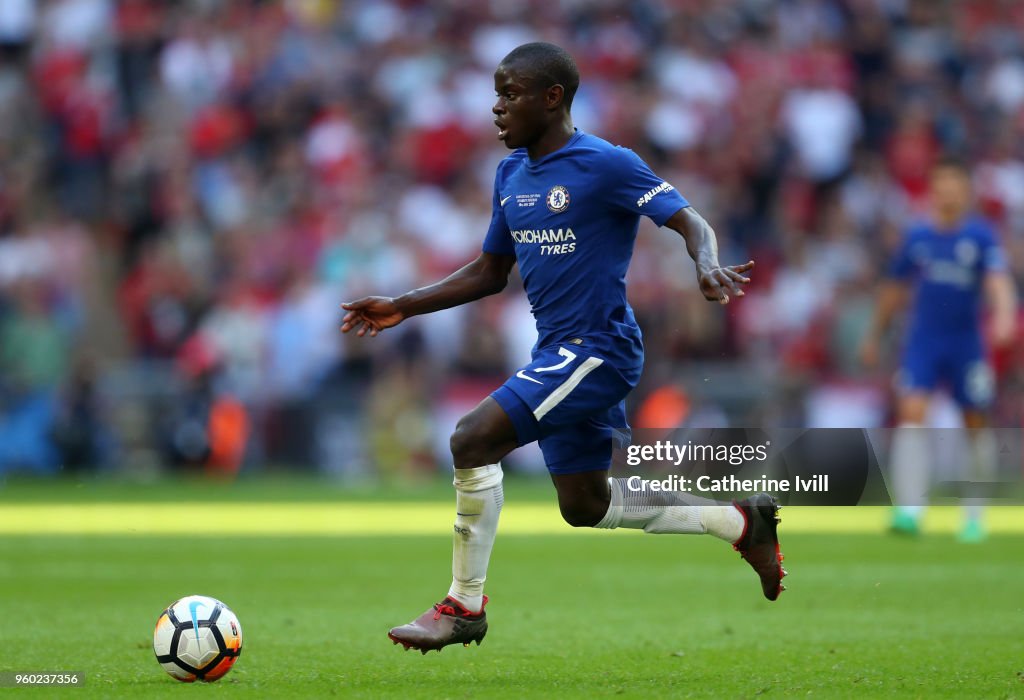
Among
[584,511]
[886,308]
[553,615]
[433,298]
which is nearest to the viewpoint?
[584,511]

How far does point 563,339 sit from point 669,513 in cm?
94

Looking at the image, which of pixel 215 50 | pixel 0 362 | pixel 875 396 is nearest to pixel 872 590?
pixel 875 396

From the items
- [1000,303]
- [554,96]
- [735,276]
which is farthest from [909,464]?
[1000,303]

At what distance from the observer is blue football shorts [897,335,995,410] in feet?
40.3

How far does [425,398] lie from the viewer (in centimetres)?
1833

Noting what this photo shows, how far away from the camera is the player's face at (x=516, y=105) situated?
662cm

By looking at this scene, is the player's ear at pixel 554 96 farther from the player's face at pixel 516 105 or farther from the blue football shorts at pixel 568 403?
the blue football shorts at pixel 568 403

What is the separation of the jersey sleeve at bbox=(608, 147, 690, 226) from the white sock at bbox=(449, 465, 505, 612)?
121 cm

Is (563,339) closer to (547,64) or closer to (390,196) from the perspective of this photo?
(547,64)

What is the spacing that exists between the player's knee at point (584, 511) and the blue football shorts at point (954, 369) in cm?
619

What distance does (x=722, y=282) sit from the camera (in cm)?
583

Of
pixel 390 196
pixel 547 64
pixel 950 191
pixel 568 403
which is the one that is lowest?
pixel 568 403

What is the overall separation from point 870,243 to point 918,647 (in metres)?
12.7

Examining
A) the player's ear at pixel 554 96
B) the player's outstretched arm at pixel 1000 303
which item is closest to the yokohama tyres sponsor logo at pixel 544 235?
the player's ear at pixel 554 96
